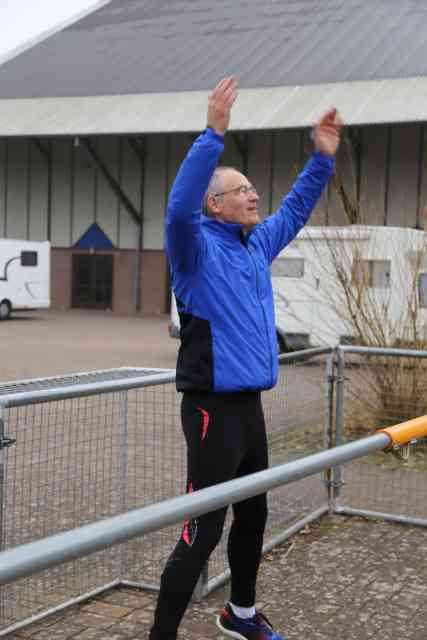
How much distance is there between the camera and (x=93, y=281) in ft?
125

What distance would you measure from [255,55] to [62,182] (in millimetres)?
9171

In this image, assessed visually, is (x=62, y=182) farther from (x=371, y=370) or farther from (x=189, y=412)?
(x=189, y=412)

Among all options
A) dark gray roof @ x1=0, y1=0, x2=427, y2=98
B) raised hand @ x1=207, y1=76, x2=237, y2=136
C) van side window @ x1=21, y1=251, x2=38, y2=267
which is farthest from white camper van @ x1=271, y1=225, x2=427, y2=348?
dark gray roof @ x1=0, y1=0, x2=427, y2=98

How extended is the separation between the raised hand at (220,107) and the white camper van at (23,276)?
27165 millimetres

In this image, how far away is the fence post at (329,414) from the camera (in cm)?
634

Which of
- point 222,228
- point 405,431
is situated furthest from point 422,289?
point 405,431

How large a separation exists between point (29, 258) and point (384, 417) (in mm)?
24291

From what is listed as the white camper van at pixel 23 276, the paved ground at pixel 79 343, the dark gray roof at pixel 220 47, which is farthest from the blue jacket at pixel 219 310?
the dark gray roof at pixel 220 47

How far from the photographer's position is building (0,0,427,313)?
3138 cm

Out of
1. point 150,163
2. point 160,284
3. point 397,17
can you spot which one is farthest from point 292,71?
point 160,284

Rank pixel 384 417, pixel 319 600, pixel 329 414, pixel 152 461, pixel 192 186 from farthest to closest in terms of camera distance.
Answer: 1. pixel 384 417
2. pixel 329 414
3. pixel 152 461
4. pixel 319 600
5. pixel 192 186

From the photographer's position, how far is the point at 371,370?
7980 mm

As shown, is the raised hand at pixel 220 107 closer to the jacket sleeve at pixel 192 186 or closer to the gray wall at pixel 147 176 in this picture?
the jacket sleeve at pixel 192 186

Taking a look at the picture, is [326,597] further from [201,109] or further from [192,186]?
[201,109]
